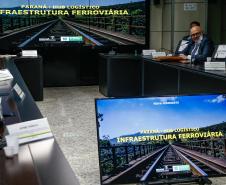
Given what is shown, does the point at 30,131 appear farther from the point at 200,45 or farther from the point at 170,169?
the point at 200,45

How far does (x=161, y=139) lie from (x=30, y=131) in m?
0.88

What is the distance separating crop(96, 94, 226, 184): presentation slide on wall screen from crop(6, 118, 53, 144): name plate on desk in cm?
52

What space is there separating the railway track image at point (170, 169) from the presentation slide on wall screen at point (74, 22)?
675 cm

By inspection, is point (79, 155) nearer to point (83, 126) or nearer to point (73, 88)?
point (83, 126)

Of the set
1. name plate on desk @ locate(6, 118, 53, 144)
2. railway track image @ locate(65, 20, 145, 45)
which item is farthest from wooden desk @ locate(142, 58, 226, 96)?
name plate on desk @ locate(6, 118, 53, 144)

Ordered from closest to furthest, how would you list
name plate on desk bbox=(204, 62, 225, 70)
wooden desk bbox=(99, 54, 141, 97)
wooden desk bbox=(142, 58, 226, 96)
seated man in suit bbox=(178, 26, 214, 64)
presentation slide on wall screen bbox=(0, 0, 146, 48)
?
wooden desk bbox=(142, 58, 226, 96) → name plate on desk bbox=(204, 62, 225, 70) → seated man in suit bbox=(178, 26, 214, 64) → wooden desk bbox=(99, 54, 141, 97) → presentation slide on wall screen bbox=(0, 0, 146, 48)

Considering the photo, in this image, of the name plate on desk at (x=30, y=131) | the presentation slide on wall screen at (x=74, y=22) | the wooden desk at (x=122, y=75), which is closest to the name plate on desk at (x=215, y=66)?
the wooden desk at (x=122, y=75)

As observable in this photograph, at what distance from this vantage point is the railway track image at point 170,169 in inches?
95.3

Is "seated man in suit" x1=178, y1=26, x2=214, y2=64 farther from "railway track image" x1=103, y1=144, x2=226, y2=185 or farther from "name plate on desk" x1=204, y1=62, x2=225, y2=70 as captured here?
"railway track image" x1=103, y1=144, x2=226, y2=185

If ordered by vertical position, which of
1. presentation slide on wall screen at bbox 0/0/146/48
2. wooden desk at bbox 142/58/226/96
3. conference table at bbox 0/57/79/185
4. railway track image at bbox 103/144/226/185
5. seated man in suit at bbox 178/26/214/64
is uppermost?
presentation slide on wall screen at bbox 0/0/146/48

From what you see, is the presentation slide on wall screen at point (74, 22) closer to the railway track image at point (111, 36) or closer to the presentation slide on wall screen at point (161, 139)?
the railway track image at point (111, 36)

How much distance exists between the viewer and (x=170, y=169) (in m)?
2.47

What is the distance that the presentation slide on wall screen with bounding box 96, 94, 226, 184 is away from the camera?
241 cm

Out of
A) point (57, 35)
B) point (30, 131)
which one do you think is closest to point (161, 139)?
point (30, 131)
